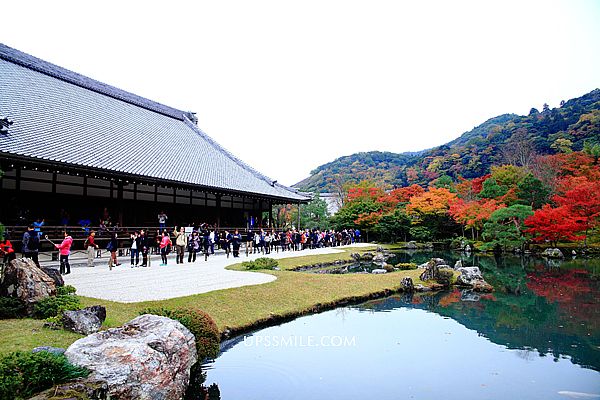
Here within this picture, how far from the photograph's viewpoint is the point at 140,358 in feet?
17.8

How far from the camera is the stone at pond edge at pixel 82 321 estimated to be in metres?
7.03

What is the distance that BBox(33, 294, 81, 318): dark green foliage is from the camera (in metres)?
7.76

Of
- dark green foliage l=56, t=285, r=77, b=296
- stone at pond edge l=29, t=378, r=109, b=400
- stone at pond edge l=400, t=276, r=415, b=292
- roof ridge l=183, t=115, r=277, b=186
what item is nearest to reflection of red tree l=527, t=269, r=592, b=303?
stone at pond edge l=400, t=276, r=415, b=292

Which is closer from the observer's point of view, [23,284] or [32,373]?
[32,373]

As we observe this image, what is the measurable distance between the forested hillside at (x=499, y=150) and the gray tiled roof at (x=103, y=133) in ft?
136

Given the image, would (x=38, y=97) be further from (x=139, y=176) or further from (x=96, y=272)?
(x=96, y=272)

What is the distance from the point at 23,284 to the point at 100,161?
934 cm

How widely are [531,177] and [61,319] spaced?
4070cm

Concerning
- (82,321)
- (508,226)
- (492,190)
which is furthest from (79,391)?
(492,190)

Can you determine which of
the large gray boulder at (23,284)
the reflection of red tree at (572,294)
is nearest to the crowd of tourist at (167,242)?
the large gray boulder at (23,284)

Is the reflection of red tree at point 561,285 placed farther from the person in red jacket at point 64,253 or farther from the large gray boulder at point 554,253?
the person in red jacket at point 64,253

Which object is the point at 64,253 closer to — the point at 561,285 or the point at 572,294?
the point at 572,294

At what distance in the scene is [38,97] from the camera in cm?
1962

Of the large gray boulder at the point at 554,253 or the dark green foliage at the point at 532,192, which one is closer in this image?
the large gray boulder at the point at 554,253
